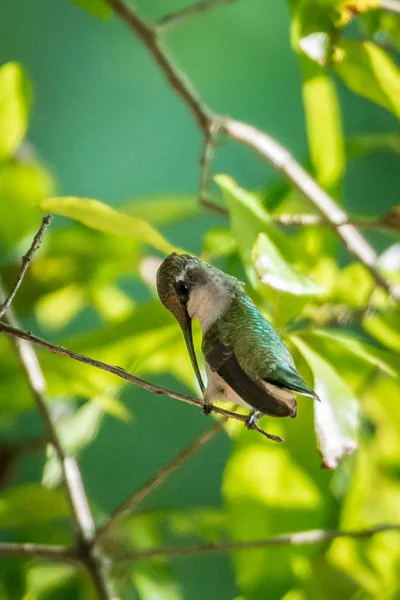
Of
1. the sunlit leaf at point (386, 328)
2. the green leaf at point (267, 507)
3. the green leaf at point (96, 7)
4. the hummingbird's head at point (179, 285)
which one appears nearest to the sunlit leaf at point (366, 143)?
the sunlit leaf at point (386, 328)

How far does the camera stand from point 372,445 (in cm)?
91

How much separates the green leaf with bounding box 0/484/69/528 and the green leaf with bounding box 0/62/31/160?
36 cm

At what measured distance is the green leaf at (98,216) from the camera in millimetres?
469

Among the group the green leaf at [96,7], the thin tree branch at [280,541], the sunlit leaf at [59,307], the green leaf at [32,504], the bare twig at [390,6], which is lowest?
the thin tree branch at [280,541]

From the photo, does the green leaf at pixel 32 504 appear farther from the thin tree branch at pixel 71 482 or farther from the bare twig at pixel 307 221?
the bare twig at pixel 307 221

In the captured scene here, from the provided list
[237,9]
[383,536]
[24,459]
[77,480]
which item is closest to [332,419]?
[77,480]

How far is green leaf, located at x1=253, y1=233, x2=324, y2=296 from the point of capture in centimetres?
40

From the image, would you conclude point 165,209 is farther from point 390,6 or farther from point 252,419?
point 252,419

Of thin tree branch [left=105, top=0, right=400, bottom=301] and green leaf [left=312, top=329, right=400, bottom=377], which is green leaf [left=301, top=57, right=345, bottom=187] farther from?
green leaf [left=312, top=329, right=400, bottom=377]

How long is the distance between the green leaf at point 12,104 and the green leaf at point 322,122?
263 millimetres

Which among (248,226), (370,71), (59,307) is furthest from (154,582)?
(370,71)

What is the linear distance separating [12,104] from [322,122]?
1.02 ft

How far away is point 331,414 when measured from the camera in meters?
0.41

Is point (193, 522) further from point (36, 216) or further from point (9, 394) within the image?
point (36, 216)
